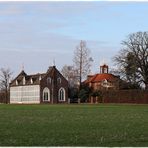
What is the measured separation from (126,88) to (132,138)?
87762 mm

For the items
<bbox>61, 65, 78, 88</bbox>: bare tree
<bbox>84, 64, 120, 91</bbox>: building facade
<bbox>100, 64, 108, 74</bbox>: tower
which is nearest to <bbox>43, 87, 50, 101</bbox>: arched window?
<bbox>61, 65, 78, 88</bbox>: bare tree

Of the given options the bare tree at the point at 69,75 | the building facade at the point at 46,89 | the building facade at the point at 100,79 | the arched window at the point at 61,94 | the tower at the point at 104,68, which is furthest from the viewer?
the tower at the point at 104,68

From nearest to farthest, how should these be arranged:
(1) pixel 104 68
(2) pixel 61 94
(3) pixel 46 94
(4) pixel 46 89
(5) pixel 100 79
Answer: (2) pixel 61 94 → (3) pixel 46 94 → (4) pixel 46 89 → (5) pixel 100 79 → (1) pixel 104 68

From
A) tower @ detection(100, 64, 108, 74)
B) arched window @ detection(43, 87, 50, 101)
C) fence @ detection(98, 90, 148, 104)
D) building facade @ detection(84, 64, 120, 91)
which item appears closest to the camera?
fence @ detection(98, 90, 148, 104)

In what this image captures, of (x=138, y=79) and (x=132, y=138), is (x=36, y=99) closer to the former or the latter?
(x=138, y=79)

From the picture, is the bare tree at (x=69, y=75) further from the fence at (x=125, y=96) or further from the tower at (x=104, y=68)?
the fence at (x=125, y=96)

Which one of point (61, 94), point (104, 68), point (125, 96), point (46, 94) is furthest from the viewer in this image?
point (104, 68)

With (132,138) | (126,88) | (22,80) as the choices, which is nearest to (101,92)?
(126,88)

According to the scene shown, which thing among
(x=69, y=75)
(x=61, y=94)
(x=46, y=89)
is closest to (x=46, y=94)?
(x=46, y=89)

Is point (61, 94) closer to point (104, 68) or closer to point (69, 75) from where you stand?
point (69, 75)

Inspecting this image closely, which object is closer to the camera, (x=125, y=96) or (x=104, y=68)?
(x=125, y=96)

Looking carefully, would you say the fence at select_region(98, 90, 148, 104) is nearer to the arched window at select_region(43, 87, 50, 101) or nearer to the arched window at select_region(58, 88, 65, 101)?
the arched window at select_region(58, 88, 65, 101)

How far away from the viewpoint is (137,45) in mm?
105250

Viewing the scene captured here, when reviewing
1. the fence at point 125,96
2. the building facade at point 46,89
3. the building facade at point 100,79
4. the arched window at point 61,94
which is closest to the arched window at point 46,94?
the building facade at point 46,89
